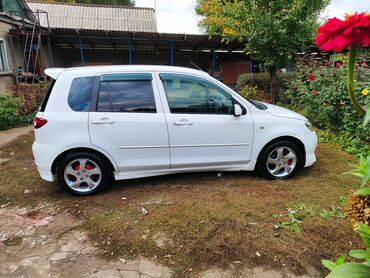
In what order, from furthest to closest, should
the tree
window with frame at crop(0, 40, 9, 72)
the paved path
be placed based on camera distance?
window with frame at crop(0, 40, 9, 72), the tree, the paved path

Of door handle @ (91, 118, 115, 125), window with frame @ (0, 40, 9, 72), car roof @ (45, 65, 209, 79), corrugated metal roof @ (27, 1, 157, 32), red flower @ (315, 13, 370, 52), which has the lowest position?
door handle @ (91, 118, 115, 125)

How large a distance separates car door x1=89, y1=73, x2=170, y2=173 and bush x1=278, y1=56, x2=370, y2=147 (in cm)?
416

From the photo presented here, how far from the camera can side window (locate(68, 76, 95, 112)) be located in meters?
4.02

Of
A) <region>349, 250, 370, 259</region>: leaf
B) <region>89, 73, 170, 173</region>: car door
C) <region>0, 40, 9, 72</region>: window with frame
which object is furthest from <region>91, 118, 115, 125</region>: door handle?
<region>0, 40, 9, 72</region>: window with frame

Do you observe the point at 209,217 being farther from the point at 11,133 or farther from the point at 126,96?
the point at 11,133

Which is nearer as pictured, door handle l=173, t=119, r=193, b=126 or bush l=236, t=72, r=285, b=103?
door handle l=173, t=119, r=193, b=126

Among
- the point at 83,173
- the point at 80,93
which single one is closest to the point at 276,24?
the point at 80,93

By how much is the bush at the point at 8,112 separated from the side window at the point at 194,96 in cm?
693

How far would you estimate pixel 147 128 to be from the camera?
4102 mm

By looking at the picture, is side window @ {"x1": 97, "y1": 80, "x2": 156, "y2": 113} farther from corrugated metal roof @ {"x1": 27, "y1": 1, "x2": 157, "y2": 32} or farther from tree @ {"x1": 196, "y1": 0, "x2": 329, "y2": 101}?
corrugated metal roof @ {"x1": 27, "y1": 1, "x2": 157, "y2": 32}

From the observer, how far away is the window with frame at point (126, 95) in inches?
161

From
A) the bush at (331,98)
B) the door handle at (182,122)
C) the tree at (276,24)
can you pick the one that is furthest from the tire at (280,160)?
the tree at (276,24)

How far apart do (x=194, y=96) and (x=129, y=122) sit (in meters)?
1.02

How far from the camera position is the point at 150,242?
3156 millimetres
